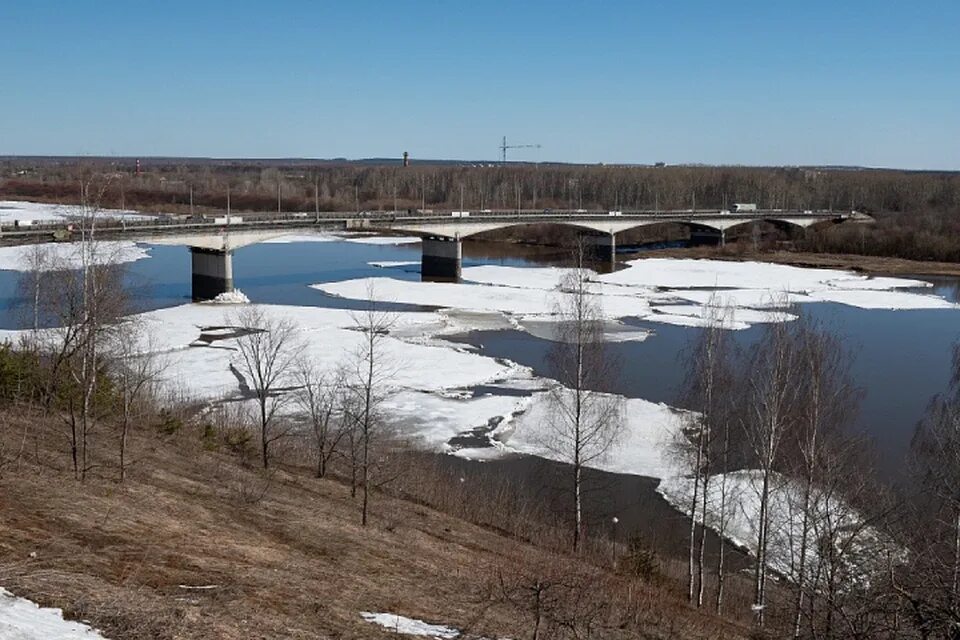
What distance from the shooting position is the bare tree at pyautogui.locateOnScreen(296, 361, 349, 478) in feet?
70.5

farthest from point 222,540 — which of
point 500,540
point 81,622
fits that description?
point 500,540

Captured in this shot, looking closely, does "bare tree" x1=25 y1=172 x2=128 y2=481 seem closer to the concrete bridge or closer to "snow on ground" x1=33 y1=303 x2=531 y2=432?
"snow on ground" x1=33 y1=303 x2=531 y2=432

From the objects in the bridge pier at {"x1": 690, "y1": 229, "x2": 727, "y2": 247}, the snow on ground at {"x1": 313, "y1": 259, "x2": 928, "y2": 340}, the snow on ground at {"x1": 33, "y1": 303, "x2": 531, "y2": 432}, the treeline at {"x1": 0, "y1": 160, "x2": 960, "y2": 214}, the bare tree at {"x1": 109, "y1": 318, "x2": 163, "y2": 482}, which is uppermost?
the treeline at {"x1": 0, "y1": 160, "x2": 960, "y2": 214}

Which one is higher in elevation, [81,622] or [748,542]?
[81,622]

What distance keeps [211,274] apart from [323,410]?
31.8m

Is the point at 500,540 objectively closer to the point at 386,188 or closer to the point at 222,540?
the point at 222,540

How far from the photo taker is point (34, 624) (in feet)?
28.2

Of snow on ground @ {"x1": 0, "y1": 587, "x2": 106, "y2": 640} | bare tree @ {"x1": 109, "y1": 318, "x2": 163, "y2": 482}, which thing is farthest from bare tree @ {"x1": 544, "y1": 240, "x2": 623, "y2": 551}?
snow on ground @ {"x1": 0, "y1": 587, "x2": 106, "y2": 640}

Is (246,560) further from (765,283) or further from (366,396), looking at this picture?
(765,283)

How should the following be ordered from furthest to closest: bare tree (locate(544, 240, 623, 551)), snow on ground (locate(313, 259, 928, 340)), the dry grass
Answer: snow on ground (locate(313, 259, 928, 340))
bare tree (locate(544, 240, 623, 551))
the dry grass

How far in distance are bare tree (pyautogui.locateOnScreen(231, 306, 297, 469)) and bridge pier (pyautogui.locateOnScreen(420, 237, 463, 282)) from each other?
2350cm

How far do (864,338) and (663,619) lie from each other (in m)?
33.6

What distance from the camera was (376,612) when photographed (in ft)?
37.0

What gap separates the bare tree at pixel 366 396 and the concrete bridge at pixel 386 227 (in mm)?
9912
